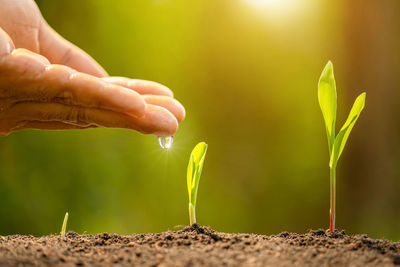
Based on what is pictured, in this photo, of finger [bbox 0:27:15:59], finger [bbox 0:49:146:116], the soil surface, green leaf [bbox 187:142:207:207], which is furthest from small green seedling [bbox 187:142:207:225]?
finger [bbox 0:27:15:59]

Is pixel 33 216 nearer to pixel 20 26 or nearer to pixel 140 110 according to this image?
pixel 20 26

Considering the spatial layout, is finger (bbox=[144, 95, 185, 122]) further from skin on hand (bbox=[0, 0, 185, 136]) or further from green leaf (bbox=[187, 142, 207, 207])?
green leaf (bbox=[187, 142, 207, 207])

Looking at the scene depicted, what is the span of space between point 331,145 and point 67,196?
6.66 feet

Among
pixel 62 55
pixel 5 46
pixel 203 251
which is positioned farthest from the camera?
pixel 62 55

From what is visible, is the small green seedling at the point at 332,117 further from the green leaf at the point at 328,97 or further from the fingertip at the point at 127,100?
the fingertip at the point at 127,100

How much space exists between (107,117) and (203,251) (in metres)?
0.40

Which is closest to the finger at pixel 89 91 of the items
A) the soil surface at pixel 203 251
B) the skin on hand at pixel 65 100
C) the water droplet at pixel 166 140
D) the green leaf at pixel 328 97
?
the skin on hand at pixel 65 100

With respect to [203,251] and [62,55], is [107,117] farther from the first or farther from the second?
[62,55]

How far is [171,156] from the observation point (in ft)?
8.61

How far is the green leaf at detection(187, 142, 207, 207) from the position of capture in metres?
1.02

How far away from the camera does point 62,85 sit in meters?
0.87

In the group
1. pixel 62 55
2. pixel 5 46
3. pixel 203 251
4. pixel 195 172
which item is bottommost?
pixel 203 251

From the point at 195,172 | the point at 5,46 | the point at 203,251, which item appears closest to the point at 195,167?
the point at 195,172

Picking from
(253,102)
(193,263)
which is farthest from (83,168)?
(193,263)
